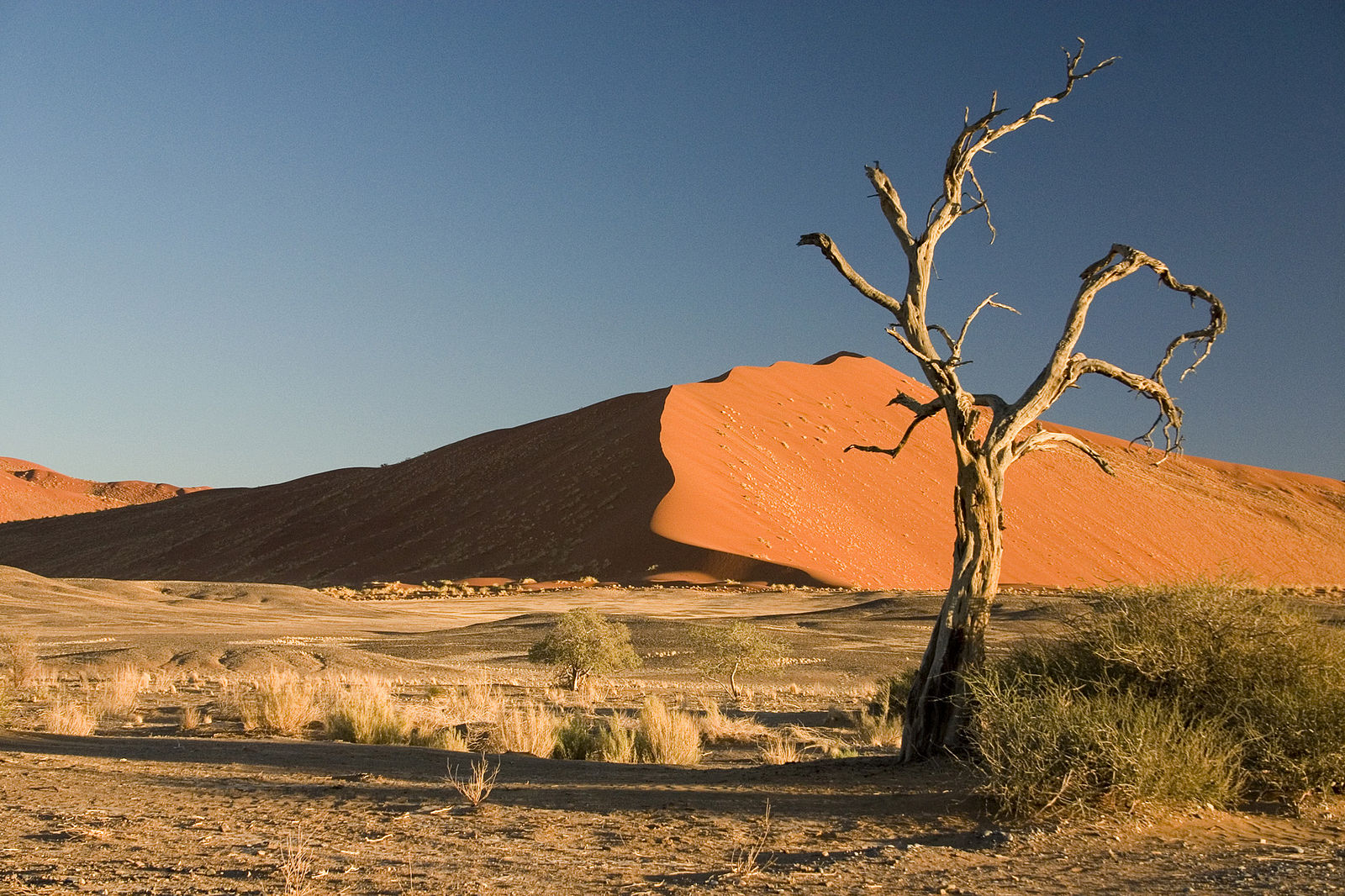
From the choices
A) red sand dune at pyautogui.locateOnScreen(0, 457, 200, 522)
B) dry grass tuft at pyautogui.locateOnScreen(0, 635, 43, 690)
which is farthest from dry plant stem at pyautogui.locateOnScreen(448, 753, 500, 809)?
red sand dune at pyautogui.locateOnScreen(0, 457, 200, 522)

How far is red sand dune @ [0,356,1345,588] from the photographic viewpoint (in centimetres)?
5775

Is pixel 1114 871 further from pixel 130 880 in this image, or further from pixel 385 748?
pixel 385 748

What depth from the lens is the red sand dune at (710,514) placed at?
57.8m

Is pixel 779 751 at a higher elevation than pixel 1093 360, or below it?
below

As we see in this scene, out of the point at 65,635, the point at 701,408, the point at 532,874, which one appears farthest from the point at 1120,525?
the point at 532,874

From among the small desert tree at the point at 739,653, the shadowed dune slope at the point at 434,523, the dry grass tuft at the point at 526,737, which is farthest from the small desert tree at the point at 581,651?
the shadowed dune slope at the point at 434,523

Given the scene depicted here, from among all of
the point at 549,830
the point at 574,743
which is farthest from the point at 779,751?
the point at 549,830

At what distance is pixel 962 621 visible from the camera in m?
9.33

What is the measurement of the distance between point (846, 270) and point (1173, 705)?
4417 mm

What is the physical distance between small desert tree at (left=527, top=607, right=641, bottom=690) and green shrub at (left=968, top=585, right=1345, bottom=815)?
1368 cm

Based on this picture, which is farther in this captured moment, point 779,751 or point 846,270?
point 779,751

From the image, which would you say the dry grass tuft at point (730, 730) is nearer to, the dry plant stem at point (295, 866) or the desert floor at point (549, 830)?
the desert floor at point (549, 830)

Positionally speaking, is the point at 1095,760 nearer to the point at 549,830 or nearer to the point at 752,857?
the point at 752,857

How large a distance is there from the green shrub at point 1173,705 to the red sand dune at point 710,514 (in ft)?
140
